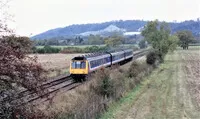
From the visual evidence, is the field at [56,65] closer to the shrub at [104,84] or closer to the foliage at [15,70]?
the shrub at [104,84]

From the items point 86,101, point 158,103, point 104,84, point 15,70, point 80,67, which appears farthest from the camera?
point 80,67

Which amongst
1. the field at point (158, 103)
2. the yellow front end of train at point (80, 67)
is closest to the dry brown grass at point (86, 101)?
the field at point (158, 103)

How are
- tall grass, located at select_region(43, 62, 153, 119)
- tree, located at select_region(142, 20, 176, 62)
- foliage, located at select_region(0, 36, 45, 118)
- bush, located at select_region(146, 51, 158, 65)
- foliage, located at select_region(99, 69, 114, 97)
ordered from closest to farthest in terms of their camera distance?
foliage, located at select_region(0, 36, 45, 118)
tall grass, located at select_region(43, 62, 153, 119)
foliage, located at select_region(99, 69, 114, 97)
bush, located at select_region(146, 51, 158, 65)
tree, located at select_region(142, 20, 176, 62)

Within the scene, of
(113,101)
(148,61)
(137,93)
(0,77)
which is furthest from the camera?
(148,61)

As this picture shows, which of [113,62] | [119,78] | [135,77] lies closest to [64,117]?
[119,78]

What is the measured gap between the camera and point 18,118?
26.2 ft

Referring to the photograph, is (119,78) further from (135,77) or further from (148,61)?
(148,61)

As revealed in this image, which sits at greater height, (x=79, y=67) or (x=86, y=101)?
(x=79, y=67)

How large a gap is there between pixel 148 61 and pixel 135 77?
58.7ft

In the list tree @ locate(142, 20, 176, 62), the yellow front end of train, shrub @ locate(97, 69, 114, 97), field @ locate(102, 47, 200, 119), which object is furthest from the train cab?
tree @ locate(142, 20, 176, 62)

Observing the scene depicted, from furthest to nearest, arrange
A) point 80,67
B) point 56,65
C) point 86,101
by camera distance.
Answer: point 56,65 → point 80,67 → point 86,101

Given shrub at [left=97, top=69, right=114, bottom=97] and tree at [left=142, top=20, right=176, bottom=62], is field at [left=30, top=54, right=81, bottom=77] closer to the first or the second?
shrub at [left=97, top=69, right=114, bottom=97]

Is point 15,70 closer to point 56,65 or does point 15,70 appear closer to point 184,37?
point 56,65

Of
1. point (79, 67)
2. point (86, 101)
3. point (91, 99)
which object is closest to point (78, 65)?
point (79, 67)
